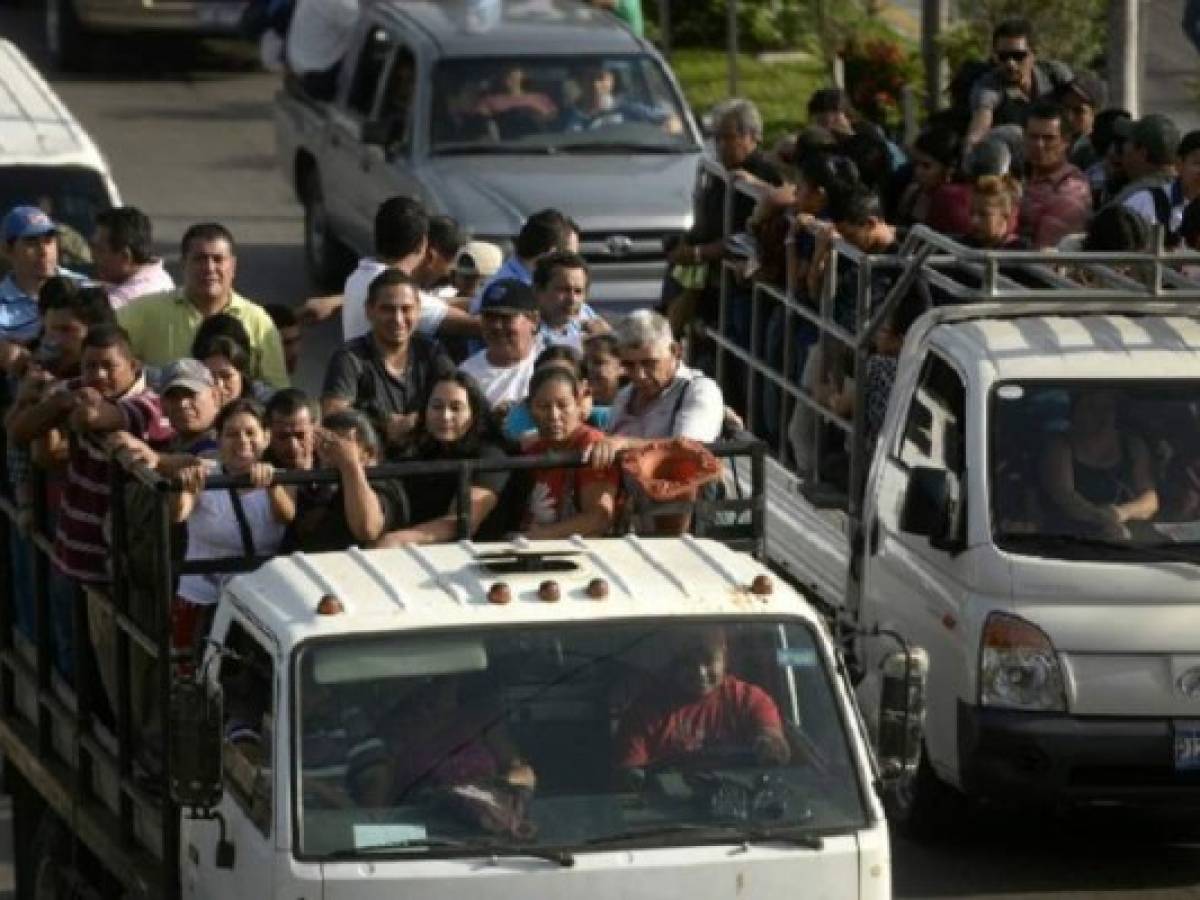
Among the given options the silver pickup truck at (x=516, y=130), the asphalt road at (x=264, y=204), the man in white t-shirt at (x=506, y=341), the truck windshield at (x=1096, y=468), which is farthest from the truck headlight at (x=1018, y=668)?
the silver pickup truck at (x=516, y=130)

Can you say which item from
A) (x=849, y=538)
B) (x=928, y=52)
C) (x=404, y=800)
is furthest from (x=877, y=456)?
(x=928, y=52)

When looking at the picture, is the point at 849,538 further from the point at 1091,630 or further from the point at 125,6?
the point at 125,6

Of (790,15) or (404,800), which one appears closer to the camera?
(404,800)

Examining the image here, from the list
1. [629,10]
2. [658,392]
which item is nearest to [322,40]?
[629,10]

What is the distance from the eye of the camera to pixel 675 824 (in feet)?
28.9

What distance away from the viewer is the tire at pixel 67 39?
33.6 m

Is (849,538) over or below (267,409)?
below

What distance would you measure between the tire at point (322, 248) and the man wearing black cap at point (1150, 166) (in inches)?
337

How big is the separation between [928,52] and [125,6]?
9.31 meters

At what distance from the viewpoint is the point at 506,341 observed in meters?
13.0

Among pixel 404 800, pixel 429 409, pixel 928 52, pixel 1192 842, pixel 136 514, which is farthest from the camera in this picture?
pixel 928 52

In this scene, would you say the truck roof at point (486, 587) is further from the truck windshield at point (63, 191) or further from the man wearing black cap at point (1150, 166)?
the truck windshield at point (63, 191)

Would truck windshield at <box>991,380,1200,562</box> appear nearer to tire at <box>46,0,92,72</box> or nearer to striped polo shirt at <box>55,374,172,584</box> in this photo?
striped polo shirt at <box>55,374,172,584</box>

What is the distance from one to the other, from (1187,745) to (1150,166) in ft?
16.3
